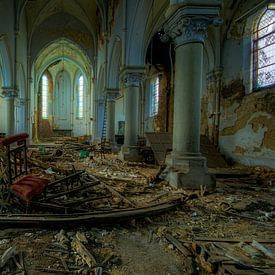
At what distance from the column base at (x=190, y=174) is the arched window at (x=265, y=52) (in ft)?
18.4

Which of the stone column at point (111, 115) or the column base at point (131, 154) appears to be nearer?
the column base at point (131, 154)

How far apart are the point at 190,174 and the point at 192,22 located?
3.28m

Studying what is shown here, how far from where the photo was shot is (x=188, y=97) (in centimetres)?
579

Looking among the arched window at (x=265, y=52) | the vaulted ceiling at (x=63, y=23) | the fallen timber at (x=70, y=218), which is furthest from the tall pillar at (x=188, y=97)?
the vaulted ceiling at (x=63, y=23)

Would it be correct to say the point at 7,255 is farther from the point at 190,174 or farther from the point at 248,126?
the point at 248,126

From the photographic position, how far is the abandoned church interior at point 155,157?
2719mm

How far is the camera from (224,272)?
2201mm

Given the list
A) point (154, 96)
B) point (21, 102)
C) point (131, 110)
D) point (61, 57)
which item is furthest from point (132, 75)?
point (61, 57)

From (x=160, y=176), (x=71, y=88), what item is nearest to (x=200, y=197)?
(x=160, y=176)

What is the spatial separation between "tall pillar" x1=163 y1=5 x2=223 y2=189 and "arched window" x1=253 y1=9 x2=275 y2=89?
5039 millimetres

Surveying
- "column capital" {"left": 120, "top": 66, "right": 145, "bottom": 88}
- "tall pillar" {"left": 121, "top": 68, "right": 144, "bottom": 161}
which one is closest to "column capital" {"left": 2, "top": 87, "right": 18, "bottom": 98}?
"tall pillar" {"left": 121, "top": 68, "right": 144, "bottom": 161}

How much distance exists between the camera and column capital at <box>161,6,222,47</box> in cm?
545

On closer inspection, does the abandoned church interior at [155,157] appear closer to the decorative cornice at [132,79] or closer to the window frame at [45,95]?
the decorative cornice at [132,79]

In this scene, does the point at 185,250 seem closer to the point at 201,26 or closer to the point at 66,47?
the point at 201,26
